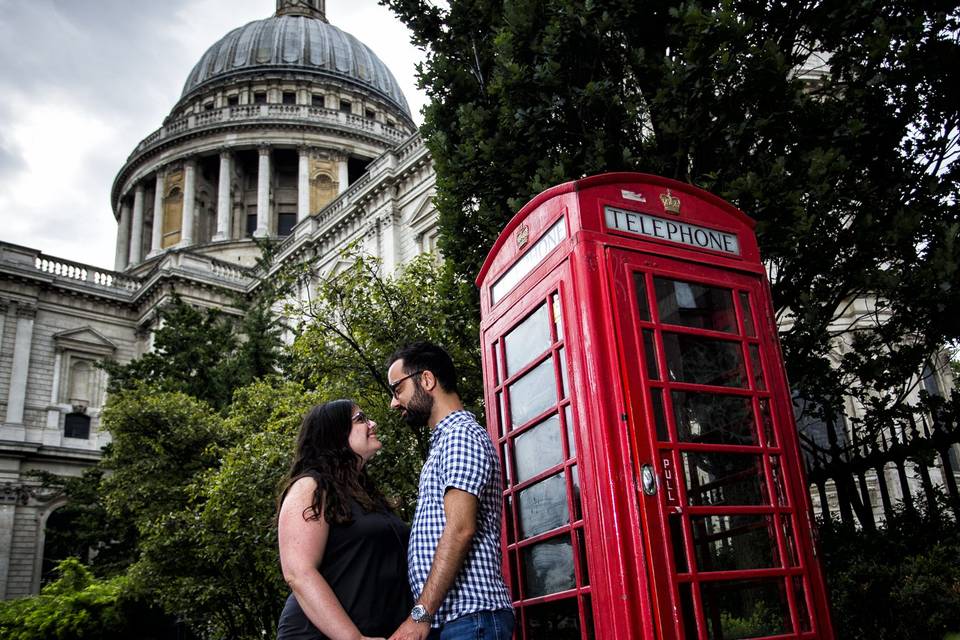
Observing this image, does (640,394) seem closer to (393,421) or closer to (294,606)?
(294,606)

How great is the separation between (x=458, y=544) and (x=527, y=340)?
66.1 inches

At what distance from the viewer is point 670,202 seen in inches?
179

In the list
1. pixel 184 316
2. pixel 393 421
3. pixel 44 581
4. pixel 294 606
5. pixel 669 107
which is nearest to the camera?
pixel 294 606

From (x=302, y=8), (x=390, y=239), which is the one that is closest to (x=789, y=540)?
(x=390, y=239)

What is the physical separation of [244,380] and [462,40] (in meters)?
13.2

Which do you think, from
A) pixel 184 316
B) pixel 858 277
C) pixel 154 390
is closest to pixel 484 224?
pixel 858 277

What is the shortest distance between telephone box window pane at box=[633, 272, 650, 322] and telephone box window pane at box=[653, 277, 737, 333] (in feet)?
0.25


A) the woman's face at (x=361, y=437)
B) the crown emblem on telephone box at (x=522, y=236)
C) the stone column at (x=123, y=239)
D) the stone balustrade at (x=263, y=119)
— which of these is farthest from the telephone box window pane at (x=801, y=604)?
the stone column at (x=123, y=239)

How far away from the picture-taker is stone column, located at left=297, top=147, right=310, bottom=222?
4459 cm

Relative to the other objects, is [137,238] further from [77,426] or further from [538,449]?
[538,449]

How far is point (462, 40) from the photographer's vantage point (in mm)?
8133

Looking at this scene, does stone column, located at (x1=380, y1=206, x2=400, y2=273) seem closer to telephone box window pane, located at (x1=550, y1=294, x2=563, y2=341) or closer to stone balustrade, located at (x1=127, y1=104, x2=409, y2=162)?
telephone box window pane, located at (x1=550, y1=294, x2=563, y2=341)

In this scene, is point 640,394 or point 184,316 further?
point 184,316

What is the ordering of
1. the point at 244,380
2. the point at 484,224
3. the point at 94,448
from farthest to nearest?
the point at 94,448
the point at 244,380
the point at 484,224
